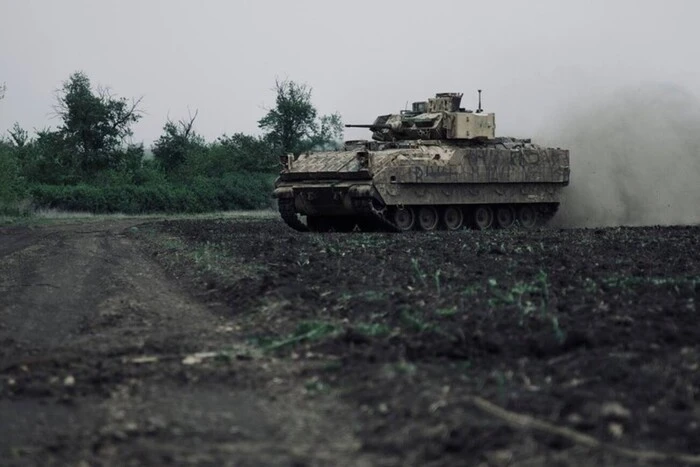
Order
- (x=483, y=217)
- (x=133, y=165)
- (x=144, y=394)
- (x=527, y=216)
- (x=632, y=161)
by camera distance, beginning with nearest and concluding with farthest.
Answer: (x=144, y=394), (x=483, y=217), (x=527, y=216), (x=632, y=161), (x=133, y=165)

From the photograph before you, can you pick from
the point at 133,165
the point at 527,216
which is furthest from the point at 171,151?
the point at 527,216

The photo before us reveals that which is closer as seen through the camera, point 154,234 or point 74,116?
point 154,234

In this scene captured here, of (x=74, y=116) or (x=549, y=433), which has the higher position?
(x=74, y=116)

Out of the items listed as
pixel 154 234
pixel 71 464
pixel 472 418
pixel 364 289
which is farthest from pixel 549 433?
pixel 154 234

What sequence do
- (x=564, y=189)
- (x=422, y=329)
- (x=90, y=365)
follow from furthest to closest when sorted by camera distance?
(x=564, y=189)
(x=422, y=329)
(x=90, y=365)

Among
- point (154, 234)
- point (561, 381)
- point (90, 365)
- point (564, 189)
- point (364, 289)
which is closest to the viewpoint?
point (561, 381)

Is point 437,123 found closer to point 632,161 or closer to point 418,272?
point 632,161

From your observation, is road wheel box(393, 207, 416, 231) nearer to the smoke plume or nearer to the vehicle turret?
the vehicle turret

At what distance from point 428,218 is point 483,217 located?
1994mm

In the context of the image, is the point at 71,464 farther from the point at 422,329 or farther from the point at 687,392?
the point at 422,329

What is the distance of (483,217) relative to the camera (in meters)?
31.2

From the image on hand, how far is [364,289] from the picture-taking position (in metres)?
13.5

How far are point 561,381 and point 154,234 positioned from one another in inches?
937

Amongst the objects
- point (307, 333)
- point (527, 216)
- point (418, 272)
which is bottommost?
point (307, 333)
